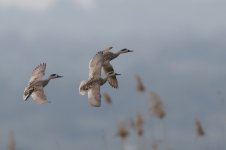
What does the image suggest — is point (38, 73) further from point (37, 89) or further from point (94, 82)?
point (94, 82)

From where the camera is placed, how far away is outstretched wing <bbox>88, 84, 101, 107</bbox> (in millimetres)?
8938

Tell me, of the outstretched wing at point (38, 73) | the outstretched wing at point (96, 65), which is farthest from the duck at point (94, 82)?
the outstretched wing at point (38, 73)

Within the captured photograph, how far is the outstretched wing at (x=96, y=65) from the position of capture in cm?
1028

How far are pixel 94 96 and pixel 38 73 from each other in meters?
3.40

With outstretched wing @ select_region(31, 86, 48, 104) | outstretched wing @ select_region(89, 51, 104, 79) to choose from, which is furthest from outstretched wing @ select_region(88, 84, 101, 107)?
outstretched wing @ select_region(31, 86, 48, 104)

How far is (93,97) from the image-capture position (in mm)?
9172

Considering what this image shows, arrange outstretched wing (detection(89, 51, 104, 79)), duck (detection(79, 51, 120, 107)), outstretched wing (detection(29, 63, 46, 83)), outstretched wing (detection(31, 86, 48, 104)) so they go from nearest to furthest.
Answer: duck (detection(79, 51, 120, 107)), outstretched wing (detection(89, 51, 104, 79)), outstretched wing (detection(31, 86, 48, 104)), outstretched wing (detection(29, 63, 46, 83))

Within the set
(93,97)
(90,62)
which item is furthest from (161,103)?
(93,97)

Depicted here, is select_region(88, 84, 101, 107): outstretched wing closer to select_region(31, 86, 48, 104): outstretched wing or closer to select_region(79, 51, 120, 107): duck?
select_region(79, 51, 120, 107): duck

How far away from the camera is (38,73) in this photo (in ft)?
40.8

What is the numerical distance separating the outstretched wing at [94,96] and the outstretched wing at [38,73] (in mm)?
2446

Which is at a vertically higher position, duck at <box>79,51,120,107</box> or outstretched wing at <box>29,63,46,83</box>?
outstretched wing at <box>29,63,46,83</box>

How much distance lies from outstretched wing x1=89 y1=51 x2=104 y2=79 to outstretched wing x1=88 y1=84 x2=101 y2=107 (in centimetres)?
47

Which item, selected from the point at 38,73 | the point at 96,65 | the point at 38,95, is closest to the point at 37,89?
the point at 38,95
